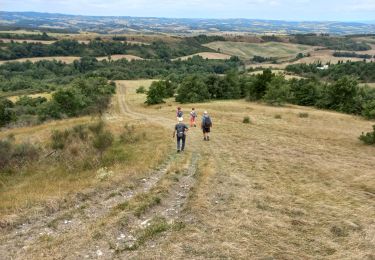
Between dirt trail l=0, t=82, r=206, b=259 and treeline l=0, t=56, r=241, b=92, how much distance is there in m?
112

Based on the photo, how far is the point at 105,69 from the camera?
14038 cm

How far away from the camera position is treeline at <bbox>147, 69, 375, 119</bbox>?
196ft

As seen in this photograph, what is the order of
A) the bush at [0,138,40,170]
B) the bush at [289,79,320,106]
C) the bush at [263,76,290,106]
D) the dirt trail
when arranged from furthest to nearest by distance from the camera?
the bush at [289,79,320,106], the bush at [263,76,290,106], the bush at [0,138,40,170], the dirt trail

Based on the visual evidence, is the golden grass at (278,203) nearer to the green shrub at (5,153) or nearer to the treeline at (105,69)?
the green shrub at (5,153)

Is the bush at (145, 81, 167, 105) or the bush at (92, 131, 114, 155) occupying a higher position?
the bush at (92, 131, 114, 155)

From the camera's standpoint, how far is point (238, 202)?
14.2 m

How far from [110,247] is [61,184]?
20.6ft

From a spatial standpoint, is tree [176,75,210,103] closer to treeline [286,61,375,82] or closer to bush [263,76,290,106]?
bush [263,76,290,106]

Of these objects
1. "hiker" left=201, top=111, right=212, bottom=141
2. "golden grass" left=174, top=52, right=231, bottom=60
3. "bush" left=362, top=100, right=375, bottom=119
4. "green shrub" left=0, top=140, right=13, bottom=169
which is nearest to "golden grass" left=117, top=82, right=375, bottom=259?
"hiker" left=201, top=111, right=212, bottom=141

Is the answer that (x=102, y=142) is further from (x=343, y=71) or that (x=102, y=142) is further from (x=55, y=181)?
(x=343, y=71)

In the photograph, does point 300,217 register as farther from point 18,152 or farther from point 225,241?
point 18,152

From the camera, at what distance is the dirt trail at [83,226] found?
10.0 meters

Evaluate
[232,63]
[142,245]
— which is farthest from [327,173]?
[232,63]

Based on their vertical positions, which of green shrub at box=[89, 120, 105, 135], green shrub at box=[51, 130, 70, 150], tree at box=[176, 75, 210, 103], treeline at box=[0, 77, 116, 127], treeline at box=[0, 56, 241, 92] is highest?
Answer: green shrub at box=[89, 120, 105, 135]
